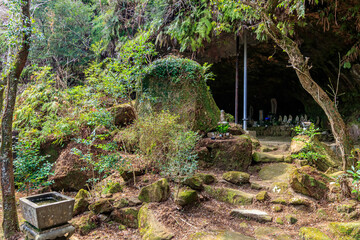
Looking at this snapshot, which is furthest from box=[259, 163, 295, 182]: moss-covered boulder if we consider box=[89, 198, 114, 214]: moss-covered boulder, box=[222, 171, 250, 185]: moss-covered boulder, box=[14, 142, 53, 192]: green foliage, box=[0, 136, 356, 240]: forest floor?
box=[14, 142, 53, 192]: green foliage

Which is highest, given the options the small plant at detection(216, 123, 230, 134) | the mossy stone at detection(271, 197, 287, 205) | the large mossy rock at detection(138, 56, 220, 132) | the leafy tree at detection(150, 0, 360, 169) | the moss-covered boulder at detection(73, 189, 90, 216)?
the leafy tree at detection(150, 0, 360, 169)

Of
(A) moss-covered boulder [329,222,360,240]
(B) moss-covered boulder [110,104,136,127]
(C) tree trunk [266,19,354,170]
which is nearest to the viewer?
(A) moss-covered boulder [329,222,360,240]

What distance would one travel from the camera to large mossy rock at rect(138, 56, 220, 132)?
5758 mm

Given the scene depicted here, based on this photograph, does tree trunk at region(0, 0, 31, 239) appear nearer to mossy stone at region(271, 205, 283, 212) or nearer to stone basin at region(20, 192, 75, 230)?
stone basin at region(20, 192, 75, 230)

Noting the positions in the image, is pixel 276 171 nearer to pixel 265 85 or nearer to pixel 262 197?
pixel 262 197

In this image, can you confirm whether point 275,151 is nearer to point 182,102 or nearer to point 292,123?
point 182,102

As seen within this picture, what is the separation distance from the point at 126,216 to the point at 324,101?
3622 mm

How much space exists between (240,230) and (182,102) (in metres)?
3.40

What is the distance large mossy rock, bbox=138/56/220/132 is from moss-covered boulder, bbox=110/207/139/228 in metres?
2.61

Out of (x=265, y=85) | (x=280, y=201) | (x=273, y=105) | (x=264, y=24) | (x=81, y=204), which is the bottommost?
(x=81, y=204)

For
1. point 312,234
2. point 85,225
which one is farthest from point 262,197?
point 85,225

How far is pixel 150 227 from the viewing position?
3047mm

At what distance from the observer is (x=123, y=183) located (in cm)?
442

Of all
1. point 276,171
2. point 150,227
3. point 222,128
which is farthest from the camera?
point 222,128
